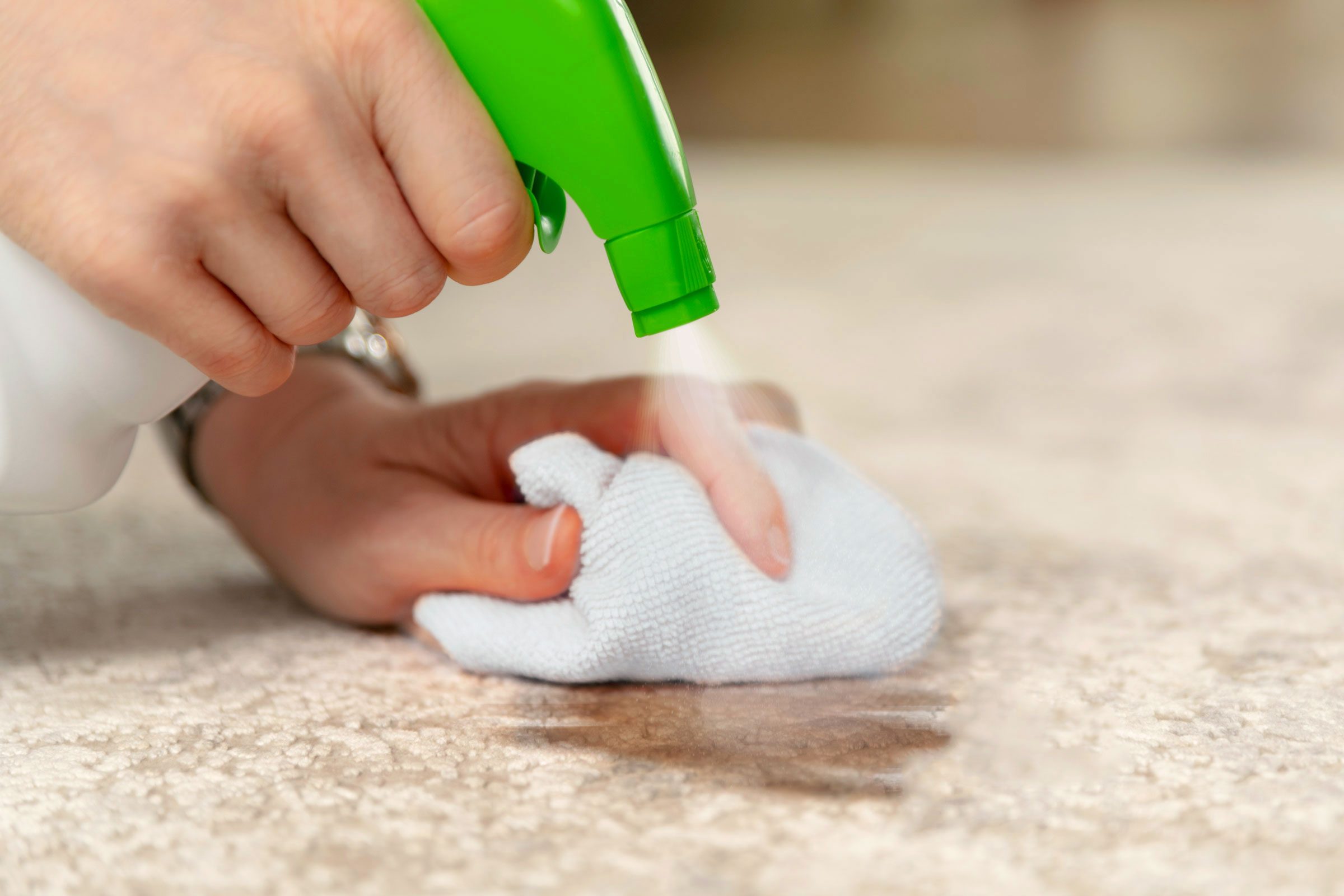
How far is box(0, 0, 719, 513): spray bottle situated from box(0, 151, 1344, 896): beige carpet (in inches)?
4.1

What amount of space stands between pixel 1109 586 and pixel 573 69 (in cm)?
35

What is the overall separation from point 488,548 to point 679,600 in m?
0.08

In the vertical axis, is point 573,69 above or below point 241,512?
above

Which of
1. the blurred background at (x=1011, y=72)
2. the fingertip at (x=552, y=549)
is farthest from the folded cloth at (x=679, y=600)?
the blurred background at (x=1011, y=72)

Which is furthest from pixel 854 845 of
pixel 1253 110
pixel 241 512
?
pixel 1253 110

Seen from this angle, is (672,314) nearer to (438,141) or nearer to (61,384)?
(438,141)

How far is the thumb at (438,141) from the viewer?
385mm

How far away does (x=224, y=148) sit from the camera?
0.38 meters

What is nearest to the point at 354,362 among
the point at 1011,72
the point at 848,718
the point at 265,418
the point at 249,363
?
the point at 265,418

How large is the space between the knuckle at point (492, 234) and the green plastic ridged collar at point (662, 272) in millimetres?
32

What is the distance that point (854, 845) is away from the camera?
0.31 metres

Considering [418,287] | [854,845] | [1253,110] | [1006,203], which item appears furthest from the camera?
[1253,110]

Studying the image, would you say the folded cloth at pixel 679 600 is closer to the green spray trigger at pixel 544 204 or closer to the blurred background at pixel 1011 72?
the green spray trigger at pixel 544 204

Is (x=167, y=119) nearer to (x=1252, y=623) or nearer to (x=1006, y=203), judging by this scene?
(x=1252, y=623)
